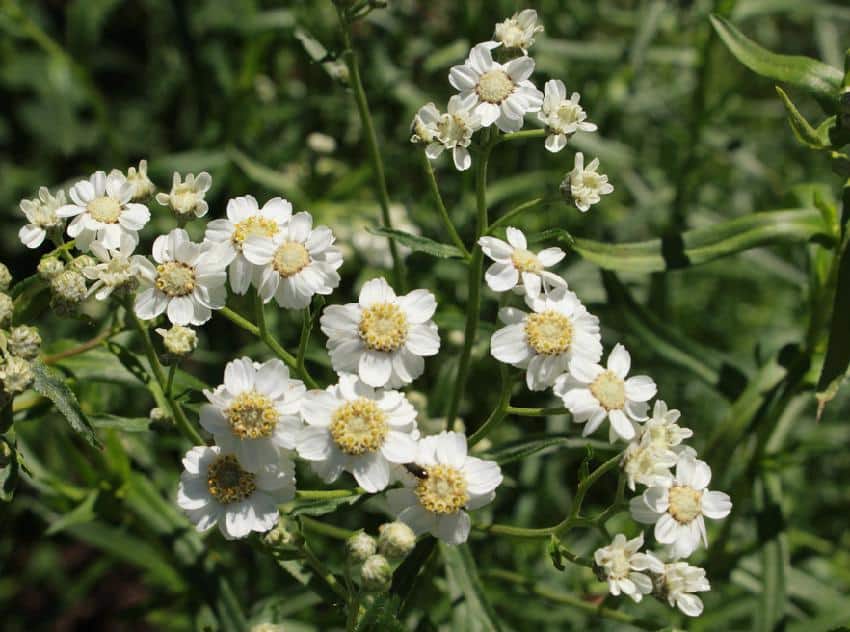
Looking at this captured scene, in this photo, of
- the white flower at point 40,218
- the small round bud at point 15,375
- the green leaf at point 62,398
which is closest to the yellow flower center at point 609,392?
the green leaf at point 62,398

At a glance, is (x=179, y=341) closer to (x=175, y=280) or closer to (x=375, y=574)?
(x=175, y=280)

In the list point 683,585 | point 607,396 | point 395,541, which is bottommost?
point 683,585

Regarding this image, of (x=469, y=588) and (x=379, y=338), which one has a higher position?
(x=379, y=338)

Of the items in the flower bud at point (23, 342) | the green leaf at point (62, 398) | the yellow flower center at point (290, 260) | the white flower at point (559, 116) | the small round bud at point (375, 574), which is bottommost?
the small round bud at point (375, 574)

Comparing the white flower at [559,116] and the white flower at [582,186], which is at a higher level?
the white flower at [559,116]

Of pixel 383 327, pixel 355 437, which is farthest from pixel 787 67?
pixel 355 437

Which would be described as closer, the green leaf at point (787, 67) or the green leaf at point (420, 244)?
the green leaf at point (420, 244)

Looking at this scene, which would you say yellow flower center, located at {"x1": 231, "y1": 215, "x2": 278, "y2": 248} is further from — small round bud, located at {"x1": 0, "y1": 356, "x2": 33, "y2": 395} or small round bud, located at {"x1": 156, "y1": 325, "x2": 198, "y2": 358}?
small round bud, located at {"x1": 0, "y1": 356, "x2": 33, "y2": 395}

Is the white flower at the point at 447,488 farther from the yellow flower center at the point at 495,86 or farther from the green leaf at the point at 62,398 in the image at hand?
the yellow flower center at the point at 495,86

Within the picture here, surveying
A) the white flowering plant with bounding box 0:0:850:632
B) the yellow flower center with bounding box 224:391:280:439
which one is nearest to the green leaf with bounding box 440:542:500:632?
the white flowering plant with bounding box 0:0:850:632
